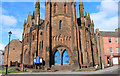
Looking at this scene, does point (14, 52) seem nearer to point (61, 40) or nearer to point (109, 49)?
point (61, 40)

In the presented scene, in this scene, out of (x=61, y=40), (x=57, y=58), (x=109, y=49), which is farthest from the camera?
(x=109, y=49)

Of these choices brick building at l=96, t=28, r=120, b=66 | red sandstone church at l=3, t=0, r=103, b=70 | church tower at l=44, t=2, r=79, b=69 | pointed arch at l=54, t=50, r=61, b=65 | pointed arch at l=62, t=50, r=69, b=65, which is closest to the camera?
red sandstone church at l=3, t=0, r=103, b=70

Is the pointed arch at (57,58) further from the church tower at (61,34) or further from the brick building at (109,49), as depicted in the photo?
the brick building at (109,49)

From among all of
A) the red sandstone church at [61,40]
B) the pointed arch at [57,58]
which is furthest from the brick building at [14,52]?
the pointed arch at [57,58]

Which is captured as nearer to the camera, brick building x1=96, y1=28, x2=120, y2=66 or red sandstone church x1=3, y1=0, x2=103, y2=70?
red sandstone church x1=3, y1=0, x2=103, y2=70

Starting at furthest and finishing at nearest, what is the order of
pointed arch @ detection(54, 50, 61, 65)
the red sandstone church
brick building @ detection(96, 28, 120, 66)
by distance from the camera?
brick building @ detection(96, 28, 120, 66)
pointed arch @ detection(54, 50, 61, 65)
the red sandstone church

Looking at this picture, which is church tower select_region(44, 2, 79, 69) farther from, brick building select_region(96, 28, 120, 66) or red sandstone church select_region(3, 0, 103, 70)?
brick building select_region(96, 28, 120, 66)

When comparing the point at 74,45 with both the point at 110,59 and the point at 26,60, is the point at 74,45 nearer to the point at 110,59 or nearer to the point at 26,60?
the point at 26,60

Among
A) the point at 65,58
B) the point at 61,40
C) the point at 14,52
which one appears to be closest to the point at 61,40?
the point at 61,40

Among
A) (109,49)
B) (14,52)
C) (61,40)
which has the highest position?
(61,40)

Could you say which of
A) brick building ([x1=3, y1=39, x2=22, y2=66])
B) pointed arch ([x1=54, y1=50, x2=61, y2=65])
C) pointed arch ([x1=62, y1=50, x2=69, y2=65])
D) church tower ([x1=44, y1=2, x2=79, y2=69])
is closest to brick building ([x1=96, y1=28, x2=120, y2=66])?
church tower ([x1=44, y1=2, x2=79, y2=69])

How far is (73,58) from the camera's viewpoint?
80.6 ft

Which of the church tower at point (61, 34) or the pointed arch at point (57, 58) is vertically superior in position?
the church tower at point (61, 34)

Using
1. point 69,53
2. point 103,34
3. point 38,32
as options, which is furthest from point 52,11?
point 103,34
